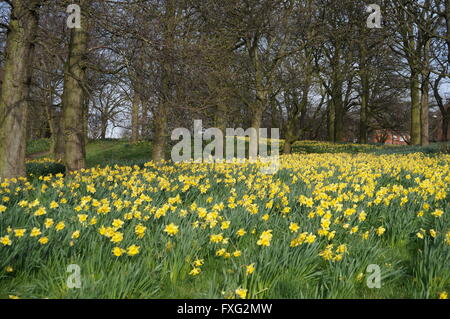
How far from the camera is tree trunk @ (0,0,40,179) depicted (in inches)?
238

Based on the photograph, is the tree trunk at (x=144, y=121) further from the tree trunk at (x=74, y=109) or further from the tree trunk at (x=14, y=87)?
the tree trunk at (x=14, y=87)

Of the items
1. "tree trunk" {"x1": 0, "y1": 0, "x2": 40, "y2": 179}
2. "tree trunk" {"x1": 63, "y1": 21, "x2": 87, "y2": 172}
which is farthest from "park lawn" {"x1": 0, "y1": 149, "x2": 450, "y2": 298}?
"tree trunk" {"x1": 63, "y1": 21, "x2": 87, "y2": 172}

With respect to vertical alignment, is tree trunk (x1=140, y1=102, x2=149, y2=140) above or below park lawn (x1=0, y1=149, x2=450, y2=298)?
above

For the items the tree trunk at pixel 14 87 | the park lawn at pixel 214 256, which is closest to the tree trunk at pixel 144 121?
the tree trunk at pixel 14 87

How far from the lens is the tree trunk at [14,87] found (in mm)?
6049

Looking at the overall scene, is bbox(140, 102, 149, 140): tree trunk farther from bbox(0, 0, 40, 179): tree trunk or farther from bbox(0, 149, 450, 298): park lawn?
bbox(0, 149, 450, 298): park lawn

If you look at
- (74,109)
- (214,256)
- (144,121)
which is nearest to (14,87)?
(74,109)

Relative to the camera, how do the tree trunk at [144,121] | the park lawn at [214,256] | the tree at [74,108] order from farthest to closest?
the tree at [74,108] < the tree trunk at [144,121] < the park lawn at [214,256]

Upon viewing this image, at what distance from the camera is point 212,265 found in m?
2.50

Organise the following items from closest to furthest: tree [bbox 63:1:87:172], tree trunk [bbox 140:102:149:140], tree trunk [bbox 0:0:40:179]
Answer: tree trunk [bbox 0:0:40:179]
tree trunk [bbox 140:102:149:140]
tree [bbox 63:1:87:172]

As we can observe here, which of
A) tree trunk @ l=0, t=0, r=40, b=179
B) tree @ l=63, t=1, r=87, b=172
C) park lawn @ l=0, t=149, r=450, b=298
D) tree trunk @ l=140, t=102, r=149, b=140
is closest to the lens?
park lawn @ l=0, t=149, r=450, b=298

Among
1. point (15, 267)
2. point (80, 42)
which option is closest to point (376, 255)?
point (15, 267)
